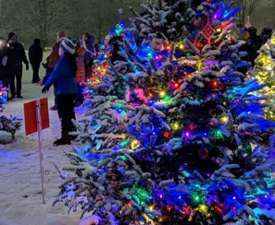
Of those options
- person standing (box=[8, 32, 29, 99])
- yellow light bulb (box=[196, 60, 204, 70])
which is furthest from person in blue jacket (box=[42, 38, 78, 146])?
person standing (box=[8, 32, 29, 99])

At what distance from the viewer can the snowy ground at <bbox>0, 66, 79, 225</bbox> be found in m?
6.38

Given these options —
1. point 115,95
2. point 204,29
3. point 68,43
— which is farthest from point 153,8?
point 68,43

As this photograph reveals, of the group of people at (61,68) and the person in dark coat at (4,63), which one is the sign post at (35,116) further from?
the person in dark coat at (4,63)

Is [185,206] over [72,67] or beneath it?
beneath

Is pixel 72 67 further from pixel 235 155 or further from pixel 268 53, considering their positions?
pixel 235 155

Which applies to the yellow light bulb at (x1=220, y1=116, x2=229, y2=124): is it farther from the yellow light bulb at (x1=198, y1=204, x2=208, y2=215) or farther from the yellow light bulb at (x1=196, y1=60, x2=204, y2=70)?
the yellow light bulb at (x1=198, y1=204, x2=208, y2=215)

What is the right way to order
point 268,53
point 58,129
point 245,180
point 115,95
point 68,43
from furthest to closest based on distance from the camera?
point 58,129, point 68,43, point 268,53, point 115,95, point 245,180

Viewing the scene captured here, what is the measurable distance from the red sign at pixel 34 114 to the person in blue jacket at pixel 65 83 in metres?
3.19

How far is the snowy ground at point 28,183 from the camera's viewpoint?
638 centimetres

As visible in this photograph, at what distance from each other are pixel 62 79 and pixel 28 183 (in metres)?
2.92

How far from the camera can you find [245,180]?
4.45 metres

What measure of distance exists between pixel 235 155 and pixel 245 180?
228mm

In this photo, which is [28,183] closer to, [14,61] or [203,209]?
[203,209]

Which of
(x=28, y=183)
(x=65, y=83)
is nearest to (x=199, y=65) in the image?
(x=28, y=183)
